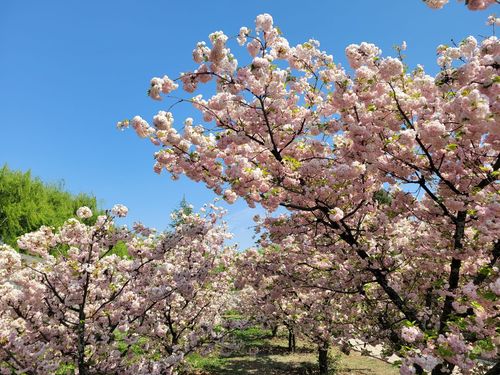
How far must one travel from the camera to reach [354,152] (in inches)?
253

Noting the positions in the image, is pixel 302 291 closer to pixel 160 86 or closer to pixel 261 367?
pixel 261 367

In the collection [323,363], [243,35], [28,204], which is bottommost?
[323,363]

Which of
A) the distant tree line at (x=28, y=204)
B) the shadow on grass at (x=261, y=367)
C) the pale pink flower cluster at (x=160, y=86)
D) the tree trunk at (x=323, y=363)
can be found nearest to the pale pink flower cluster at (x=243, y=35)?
the pale pink flower cluster at (x=160, y=86)

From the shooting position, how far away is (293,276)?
31.9ft

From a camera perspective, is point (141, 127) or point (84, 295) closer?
point (84, 295)

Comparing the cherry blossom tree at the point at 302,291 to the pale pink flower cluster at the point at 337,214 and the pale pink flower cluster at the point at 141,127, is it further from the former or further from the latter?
the pale pink flower cluster at the point at 141,127

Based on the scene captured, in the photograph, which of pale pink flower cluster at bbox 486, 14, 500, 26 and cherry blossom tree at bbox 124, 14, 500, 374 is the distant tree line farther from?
pale pink flower cluster at bbox 486, 14, 500, 26

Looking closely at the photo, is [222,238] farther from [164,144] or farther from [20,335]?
[20,335]

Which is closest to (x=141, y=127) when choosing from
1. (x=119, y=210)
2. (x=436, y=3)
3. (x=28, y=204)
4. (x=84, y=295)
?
(x=119, y=210)

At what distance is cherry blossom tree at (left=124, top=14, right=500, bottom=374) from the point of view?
5715 mm

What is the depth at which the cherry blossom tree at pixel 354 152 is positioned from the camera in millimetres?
5715

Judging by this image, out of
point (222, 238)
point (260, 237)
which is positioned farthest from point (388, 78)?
point (222, 238)

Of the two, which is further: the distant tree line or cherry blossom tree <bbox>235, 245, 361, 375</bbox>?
the distant tree line

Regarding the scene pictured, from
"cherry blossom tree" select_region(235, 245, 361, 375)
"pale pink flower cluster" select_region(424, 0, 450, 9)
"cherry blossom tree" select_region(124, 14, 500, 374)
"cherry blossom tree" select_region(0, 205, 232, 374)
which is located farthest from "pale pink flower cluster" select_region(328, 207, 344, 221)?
"pale pink flower cluster" select_region(424, 0, 450, 9)
